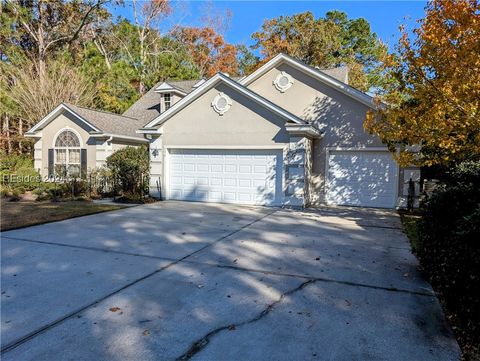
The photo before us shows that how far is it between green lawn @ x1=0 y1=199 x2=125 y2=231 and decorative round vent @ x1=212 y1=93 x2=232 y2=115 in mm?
5040

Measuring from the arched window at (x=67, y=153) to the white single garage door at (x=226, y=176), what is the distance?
5.72m

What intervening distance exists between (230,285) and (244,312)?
2.78ft

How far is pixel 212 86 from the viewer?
13055 millimetres

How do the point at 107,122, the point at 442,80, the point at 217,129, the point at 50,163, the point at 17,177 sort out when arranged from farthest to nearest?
the point at 50,163 → the point at 107,122 → the point at 17,177 → the point at 217,129 → the point at 442,80

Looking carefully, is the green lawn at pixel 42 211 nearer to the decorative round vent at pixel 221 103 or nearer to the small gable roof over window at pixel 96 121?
the small gable roof over window at pixel 96 121

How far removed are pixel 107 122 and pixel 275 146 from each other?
29.9 ft

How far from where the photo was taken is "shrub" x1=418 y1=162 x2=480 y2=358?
3.39 m

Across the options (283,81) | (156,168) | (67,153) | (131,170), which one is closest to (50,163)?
(67,153)

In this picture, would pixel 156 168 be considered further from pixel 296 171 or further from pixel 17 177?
pixel 17 177

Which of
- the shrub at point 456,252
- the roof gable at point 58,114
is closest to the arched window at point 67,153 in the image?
the roof gable at point 58,114

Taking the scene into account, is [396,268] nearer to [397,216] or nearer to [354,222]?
[354,222]

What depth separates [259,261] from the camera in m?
5.98

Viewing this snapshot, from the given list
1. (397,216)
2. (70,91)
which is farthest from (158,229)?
(70,91)

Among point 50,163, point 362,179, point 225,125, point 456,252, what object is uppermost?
point 225,125
